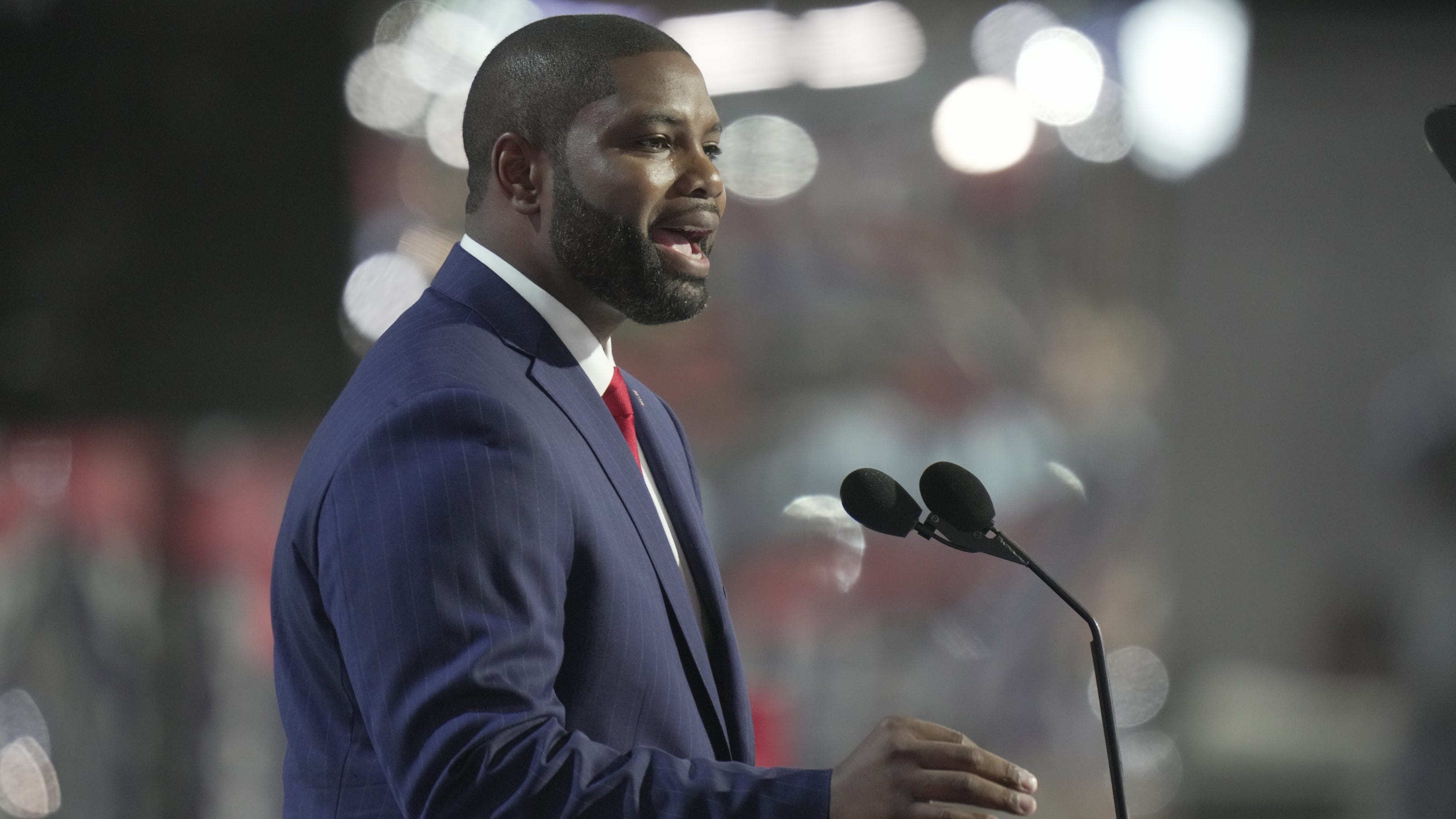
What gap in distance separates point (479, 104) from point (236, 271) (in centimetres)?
205

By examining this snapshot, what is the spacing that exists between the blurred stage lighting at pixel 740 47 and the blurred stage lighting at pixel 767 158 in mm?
111

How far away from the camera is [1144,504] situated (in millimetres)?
3549

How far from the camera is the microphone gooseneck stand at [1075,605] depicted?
1138 millimetres

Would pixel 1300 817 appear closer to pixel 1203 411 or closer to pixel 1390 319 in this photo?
pixel 1203 411

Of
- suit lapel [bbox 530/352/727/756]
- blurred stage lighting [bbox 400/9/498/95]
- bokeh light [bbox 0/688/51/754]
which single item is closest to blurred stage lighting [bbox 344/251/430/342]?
blurred stage lighting [bbox 400/9/498/95]

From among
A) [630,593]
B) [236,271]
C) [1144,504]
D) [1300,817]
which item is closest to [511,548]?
[630,593]

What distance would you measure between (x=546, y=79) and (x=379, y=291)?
2.00 m

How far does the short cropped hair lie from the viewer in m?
1.41

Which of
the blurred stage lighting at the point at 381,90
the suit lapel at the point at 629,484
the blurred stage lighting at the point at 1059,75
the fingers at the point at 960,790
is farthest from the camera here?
the blurred stage lighting at the point at 1059,75

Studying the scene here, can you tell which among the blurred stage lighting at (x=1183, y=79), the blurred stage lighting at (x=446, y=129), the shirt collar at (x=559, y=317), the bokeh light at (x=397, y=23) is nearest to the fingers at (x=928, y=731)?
the shirt collar at (x=559, y=317)

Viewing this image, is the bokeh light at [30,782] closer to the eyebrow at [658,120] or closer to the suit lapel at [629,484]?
the suit lapel at [629,484]

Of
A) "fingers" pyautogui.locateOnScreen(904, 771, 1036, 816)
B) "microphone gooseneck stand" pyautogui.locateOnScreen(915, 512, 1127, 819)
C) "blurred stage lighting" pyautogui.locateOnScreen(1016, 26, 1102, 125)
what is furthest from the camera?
"blurred stage lighting" pyautogui.locateOnScreen(1016, 26, 1102, 125)

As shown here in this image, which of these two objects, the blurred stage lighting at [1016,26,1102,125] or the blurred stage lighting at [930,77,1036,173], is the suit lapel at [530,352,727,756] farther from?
the blurred stage lighting at [1016,26,1102,125]

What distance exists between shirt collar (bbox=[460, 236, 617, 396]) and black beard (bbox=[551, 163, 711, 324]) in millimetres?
40
